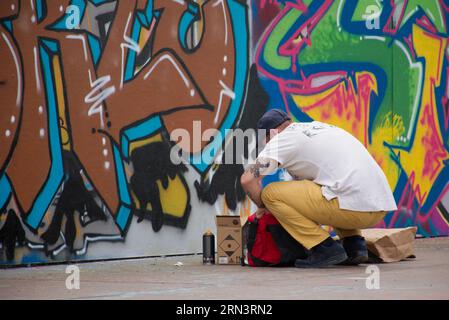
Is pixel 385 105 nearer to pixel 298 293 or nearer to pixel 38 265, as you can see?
pixel 38 265

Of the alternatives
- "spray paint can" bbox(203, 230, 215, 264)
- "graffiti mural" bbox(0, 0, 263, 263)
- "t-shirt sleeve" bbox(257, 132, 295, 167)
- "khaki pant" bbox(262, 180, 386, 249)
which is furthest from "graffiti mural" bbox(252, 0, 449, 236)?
"khaki pant" bbox(262, 180, 386, 249)

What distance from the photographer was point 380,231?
7898 mm

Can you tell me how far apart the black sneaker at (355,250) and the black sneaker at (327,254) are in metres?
0.22

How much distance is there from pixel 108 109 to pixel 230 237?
1626 millimetres

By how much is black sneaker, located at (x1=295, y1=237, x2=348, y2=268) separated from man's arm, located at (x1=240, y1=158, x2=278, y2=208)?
0.58 m

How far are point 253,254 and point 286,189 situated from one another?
622 mm

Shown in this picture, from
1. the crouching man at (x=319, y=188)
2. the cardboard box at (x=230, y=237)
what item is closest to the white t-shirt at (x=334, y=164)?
the crouching man at (x=319, y=188)

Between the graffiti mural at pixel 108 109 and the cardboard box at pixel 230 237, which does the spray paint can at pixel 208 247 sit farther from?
the graffiti mural at pixel 108 109

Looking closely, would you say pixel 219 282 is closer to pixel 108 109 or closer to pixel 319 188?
pixel 319 188

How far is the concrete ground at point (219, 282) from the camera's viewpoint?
5.36 metres

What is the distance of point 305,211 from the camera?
274 inches

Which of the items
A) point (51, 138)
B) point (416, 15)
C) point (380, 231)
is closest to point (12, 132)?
point (51, 138)

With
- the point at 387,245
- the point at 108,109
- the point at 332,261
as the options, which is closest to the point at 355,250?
the point at 332,261

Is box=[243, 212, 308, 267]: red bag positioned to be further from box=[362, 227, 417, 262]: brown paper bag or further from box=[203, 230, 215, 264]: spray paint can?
box=[362, 227, 417, 262]: brown paper bag
